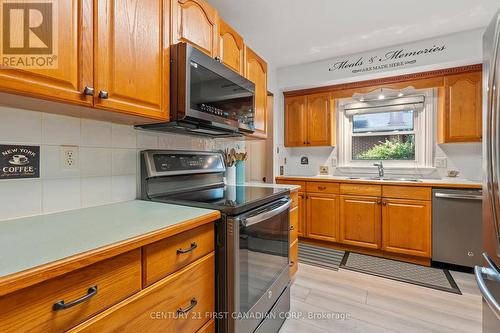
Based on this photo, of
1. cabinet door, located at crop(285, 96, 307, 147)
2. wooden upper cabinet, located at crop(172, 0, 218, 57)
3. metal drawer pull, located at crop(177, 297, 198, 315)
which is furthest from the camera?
cabinet door, located at crop(285, 96, 307, 147)

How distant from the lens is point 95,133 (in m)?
1.26

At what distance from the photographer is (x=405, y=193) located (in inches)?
99.3

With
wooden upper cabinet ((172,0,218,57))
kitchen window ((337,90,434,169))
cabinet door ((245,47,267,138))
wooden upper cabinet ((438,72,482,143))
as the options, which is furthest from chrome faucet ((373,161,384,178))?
wooden upper cabinet ((172,0,218,57))

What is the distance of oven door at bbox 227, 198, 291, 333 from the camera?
1.11 m

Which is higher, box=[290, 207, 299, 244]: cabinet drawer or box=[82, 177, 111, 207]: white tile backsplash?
box=[82, 177, 111, 207]: white tile backsplash

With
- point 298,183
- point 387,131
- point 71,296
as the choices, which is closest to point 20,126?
point 71,296

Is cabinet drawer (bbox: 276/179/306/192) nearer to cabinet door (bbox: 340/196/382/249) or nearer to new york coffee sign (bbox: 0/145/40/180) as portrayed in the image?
cabinet door (bbox: 340/196/382/249)

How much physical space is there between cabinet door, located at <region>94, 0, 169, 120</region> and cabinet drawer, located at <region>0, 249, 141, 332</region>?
2.12 feet

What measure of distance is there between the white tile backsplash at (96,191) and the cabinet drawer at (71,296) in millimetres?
651

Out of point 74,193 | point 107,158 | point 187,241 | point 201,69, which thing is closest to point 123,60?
point 201,69

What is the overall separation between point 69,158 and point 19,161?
185 millimetres

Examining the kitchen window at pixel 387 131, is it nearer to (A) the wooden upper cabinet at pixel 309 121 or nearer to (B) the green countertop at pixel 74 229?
(A) the wooden upper cabinet at pixel 309 121

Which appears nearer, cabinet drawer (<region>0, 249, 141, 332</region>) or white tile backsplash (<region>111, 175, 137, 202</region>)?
cabinet drawer (<region>0, 249, 141, 332</region>)

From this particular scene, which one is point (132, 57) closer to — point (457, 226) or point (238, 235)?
point (238, 235)
